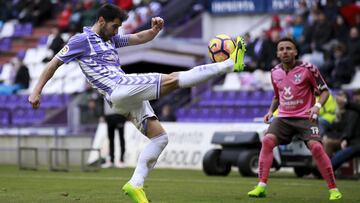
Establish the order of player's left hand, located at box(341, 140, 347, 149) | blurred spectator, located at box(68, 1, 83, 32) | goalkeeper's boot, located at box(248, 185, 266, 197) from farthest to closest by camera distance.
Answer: blurred spectator, located at box(68, 1, 83, 32) → player's left hand, located at box(341, 140, 347, 149) → goalkeeper's boot, located at box(248, 185, 266, 197)

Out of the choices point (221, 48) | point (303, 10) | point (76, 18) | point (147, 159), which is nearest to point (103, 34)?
point (221, 48)

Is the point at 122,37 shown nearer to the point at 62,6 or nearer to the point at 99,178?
the point at 99,178

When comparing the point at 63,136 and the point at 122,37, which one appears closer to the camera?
the point at 122,37

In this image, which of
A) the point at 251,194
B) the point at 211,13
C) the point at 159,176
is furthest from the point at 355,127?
the point at 211,13

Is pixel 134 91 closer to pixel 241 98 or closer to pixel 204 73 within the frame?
pixel 204 73

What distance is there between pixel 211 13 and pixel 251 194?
18.1 metres

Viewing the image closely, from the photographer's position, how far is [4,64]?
3183cm

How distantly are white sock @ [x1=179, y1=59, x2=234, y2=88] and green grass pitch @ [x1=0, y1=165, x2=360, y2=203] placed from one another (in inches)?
77.1

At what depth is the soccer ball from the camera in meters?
9.88

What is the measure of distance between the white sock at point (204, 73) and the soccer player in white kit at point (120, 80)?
33 mm

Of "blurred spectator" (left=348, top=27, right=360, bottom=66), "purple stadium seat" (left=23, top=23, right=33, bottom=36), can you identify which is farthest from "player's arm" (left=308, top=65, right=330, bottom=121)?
"purple stadium seat" (left=23, top=23, right=33, bottom=36)

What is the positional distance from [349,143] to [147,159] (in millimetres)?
7414

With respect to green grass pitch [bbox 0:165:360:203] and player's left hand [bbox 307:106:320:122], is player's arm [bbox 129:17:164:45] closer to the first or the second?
green grass pitch [bbox 0:165:360:203]

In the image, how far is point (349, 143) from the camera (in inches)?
645
